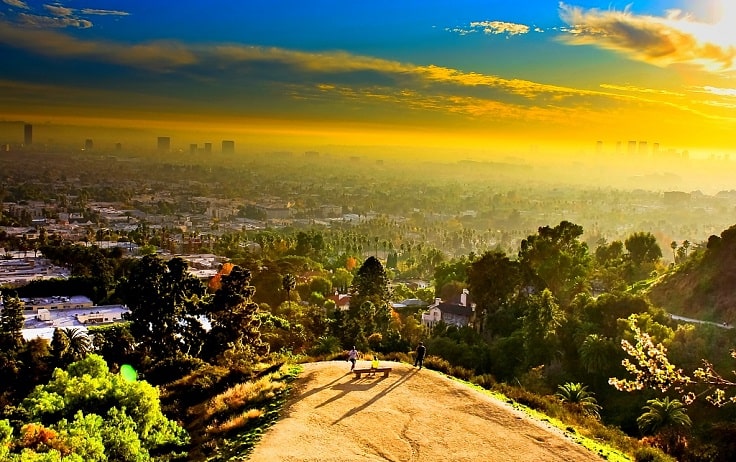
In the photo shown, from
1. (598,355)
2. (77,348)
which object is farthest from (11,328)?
(598,355)

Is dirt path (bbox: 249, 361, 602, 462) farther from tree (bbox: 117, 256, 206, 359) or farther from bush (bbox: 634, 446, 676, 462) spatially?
tree (bbox: 117, 256, 206, 359)

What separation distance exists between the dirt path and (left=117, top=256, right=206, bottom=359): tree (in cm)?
819

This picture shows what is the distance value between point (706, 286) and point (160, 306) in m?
20.9

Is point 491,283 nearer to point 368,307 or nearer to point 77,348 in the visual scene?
point 368,307

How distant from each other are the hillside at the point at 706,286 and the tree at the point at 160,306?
1883 centimetres

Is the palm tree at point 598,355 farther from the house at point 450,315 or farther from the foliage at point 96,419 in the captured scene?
the foliage at point 96,419

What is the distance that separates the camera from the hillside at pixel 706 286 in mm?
22344

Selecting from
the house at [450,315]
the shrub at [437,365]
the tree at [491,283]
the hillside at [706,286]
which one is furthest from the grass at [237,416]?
the hillside at [706,286]

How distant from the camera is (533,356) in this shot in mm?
20188

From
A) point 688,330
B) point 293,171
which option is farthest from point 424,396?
point 293,171

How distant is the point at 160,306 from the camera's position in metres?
19.1

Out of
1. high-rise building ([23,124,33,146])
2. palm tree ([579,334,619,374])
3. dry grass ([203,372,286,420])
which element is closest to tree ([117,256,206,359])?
dry grass ([203,372,286,420])

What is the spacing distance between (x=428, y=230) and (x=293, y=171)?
90713mm

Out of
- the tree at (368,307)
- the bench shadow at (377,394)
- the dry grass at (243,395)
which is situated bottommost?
the tree at (368,307)
